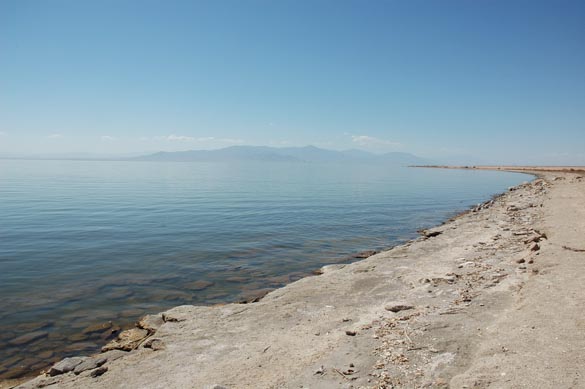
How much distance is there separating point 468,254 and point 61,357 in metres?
14.5

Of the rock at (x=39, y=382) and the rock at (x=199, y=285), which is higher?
the rock at (x=39, y=382)

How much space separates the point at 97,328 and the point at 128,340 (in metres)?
2.00

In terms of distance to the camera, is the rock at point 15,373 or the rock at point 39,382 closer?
the rock at point 39,382

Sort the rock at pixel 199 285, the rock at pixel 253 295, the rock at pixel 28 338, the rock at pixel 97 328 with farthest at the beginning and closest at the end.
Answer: the rock at pixel 199 285 → the rock at pixel 253 295 → the rock at pixel 97 328 → the rock at pixel 28 338

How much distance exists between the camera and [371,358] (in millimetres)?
6598

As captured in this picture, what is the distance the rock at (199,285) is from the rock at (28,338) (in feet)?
15.8

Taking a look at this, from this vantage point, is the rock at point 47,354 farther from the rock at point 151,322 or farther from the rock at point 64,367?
the rock at point 151,322

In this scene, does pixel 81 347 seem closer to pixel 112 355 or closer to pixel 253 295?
pixel 112 355

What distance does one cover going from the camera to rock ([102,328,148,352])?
8.55 meters

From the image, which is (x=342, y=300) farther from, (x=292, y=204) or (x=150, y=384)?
(x=292, y=204)

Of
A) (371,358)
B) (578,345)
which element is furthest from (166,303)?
(578,345)

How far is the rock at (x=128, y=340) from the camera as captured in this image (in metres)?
8.55

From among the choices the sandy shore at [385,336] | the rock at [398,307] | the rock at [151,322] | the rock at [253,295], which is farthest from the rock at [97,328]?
the rock at [398,307]

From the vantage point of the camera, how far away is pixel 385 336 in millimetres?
7469
